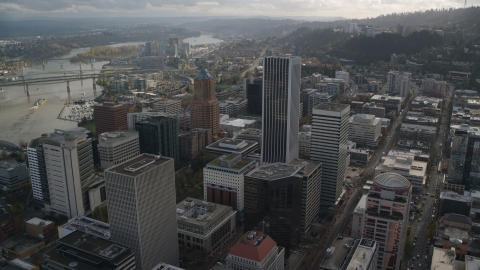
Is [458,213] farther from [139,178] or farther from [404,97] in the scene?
[404,97]

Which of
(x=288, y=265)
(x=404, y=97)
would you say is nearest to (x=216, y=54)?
(x=404, y=97)

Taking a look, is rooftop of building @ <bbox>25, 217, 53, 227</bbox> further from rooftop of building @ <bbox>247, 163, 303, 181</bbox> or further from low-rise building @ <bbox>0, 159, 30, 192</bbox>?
rooftop of building @ <bbox>247, 163, 303, 181</bbox>

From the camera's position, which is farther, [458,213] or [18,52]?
[18,52]

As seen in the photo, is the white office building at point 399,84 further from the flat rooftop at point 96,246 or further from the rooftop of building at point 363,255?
the flat rooftop at point 96,246

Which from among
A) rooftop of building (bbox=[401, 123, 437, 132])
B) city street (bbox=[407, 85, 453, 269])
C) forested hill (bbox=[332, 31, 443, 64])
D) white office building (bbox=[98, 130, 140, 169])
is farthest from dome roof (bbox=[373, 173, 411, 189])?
forested hill (bbox=[332, 31, 443, 64])

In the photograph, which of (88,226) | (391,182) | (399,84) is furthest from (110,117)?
(399,84)

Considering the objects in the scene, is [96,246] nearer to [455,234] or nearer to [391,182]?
[391,182]
